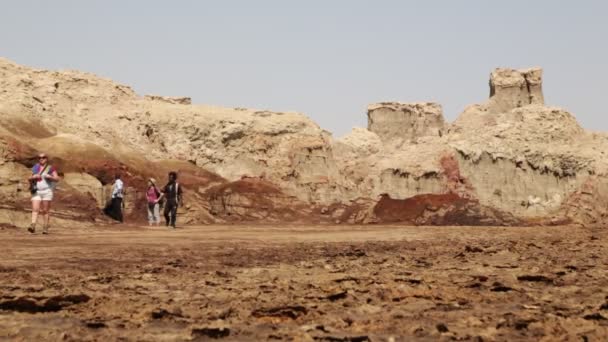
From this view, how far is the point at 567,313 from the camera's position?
20.2ft

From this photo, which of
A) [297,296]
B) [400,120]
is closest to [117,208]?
[297,296]

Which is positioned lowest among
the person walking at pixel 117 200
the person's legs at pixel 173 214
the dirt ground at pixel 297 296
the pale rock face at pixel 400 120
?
the dirt ground at pixel 297 296

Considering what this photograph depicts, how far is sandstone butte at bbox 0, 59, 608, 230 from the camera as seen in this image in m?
32.8

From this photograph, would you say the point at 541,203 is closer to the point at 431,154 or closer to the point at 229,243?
the point at 431,154

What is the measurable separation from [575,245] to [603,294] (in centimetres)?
770

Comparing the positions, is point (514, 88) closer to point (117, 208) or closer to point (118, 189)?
point (117, 208)

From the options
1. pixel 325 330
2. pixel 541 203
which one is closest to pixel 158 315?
pixel 325 330

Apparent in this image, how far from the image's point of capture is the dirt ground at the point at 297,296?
546cm

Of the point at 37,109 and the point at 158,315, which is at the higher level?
the point at 37,109

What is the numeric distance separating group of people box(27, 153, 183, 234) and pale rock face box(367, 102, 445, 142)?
200 ft

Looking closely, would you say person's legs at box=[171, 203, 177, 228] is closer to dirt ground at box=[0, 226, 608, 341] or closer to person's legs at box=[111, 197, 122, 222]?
person's legs at box=[111, 197, 122, 222]

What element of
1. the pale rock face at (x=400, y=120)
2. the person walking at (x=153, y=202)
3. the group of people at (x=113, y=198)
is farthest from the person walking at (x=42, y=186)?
the pale rock face at (x=400, y=120)

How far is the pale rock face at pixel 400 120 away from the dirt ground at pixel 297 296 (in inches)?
3026

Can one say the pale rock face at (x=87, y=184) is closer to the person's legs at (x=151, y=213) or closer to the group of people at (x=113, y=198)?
the group of people at (x=113, y=198)
